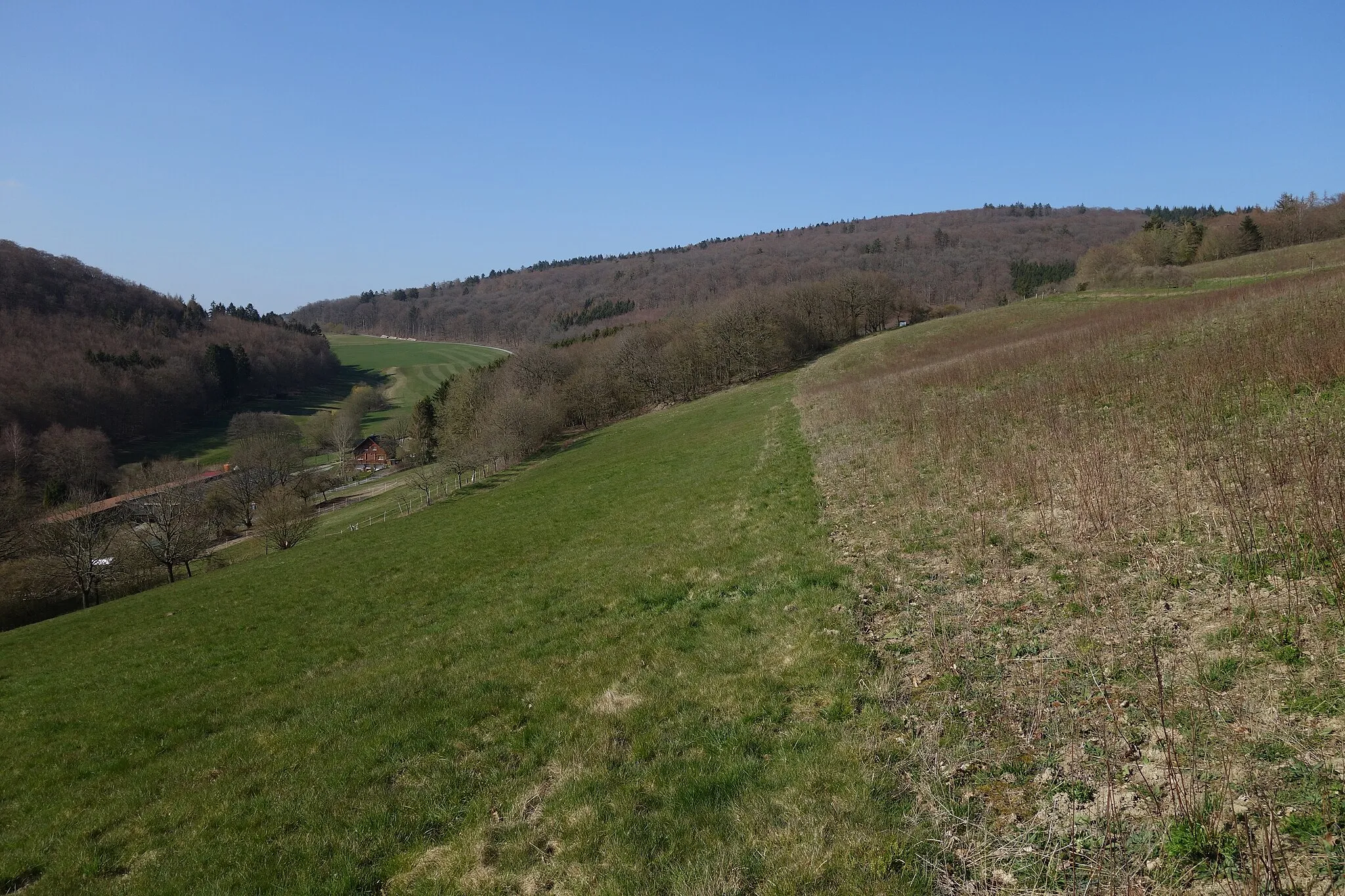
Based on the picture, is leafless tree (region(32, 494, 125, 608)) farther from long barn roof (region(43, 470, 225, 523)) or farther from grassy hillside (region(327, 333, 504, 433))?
grassy hillside (region(327, 333, 504, 433))

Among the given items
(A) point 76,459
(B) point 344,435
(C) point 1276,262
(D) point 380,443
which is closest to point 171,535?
(B) point 344,435

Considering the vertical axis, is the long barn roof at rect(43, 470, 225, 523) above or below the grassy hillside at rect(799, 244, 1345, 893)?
above

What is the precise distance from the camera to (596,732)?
276 inches

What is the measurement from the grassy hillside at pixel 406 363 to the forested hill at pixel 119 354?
34.1 ft

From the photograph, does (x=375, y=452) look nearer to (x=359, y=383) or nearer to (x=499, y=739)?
(x=359, y=383)

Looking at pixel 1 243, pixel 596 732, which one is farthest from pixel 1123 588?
pixel 1 243

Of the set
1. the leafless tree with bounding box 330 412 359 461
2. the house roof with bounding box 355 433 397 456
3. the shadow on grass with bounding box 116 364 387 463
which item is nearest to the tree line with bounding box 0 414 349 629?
the leafless tree with bounding box 330 412 359 461

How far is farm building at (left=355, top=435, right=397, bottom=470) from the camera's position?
90625 millimetres

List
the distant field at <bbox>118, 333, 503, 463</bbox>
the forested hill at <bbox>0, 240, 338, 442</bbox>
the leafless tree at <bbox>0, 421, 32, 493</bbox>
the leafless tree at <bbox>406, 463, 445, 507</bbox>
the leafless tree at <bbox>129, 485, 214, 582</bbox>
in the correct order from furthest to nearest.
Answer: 1. the distant field at <bbox>118, 333, 503, 463</bbox>
2. the forested hill at <bbox>0, 240, 338, 442</bbox>
3. the leafless tree at <bbox>0, 421, 32, 493</bbox>
4. the leafless tree at <bbox>406, 463, 445, 507</bbox>
5. the leafless tree at <bbox>129, 485, 214, 582</bbox>

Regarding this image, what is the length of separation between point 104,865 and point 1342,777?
35.4ft

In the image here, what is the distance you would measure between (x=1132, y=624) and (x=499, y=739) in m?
7.28

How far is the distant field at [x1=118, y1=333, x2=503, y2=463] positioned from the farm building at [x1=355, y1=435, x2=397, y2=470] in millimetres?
12495

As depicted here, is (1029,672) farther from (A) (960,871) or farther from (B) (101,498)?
(B) (101,498)

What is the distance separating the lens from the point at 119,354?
105688 millimetres
